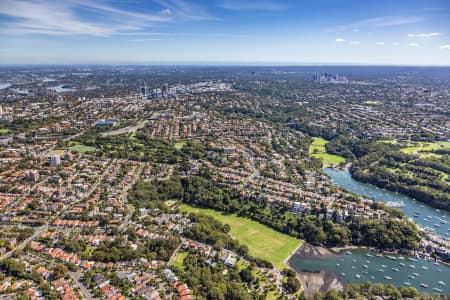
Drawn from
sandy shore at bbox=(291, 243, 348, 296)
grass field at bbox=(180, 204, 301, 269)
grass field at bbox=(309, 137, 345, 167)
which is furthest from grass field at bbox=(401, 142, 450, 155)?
grass field at bbox=(180, 204, 301, 269)

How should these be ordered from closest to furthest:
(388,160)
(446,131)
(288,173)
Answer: (288,173) → (388,160) → (446,131)

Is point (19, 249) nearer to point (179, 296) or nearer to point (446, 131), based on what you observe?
point (179, 296)

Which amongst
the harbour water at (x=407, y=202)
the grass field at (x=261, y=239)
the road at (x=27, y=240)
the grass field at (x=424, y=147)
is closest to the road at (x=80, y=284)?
the road at (x=27, y=240)

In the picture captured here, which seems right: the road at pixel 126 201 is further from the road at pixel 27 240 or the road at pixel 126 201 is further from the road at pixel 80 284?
the road at pixel 27 240

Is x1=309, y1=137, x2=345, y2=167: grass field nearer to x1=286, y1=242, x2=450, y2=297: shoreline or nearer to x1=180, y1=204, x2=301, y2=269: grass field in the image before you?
x1=286, y1=242, x2=450, y2=297: shoreline

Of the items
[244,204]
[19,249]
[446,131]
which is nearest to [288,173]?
[244,204]
